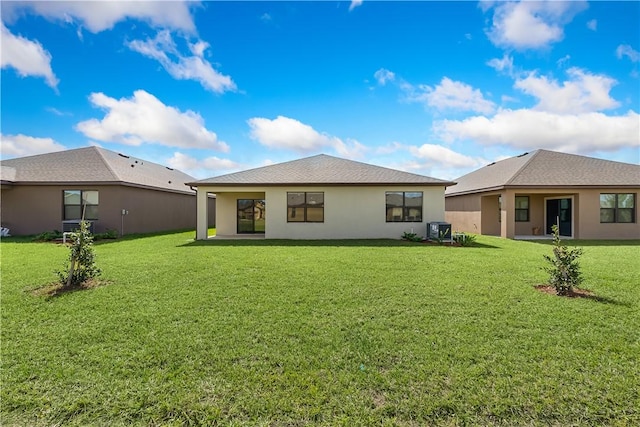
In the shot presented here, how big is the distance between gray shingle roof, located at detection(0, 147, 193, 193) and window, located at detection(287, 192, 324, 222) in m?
8.47

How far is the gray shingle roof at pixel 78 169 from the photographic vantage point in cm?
1520

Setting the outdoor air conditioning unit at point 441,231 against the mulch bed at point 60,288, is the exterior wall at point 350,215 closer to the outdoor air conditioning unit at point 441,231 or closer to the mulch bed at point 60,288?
the outdoor air conditioning unit at point 441,231

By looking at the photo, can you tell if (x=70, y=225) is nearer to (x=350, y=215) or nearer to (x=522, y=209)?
(x=350, y=215)

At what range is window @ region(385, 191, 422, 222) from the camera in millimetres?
14008

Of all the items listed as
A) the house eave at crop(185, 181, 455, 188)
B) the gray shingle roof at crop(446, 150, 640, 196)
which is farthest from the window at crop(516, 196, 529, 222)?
the house eave at crop(185, 181, 455, 188)

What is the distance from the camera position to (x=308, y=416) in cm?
260

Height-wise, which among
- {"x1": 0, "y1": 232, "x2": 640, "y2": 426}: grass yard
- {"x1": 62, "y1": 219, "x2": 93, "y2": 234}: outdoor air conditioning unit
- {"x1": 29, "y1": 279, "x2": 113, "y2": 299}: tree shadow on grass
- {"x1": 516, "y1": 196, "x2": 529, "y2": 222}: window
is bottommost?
{"x1": 0, "y1": 232, "x2": 640, "y2": 426}: grass yard

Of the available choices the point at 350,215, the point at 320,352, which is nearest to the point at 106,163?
the point at 350,215

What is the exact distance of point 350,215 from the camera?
1402 centimetres

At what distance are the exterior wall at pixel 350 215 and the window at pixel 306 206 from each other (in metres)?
0.19

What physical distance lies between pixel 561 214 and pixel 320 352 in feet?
59.8

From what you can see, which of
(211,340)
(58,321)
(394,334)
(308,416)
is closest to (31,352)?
(58,321)

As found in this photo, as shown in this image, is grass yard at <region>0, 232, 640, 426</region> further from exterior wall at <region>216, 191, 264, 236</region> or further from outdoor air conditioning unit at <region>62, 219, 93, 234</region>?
exterior wall at <region>216, 191, 264, 236</region>

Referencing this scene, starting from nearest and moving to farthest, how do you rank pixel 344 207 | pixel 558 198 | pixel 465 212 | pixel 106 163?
pixel 344 207
pixel 558 198
pixel 106 163
pixel 465 212
